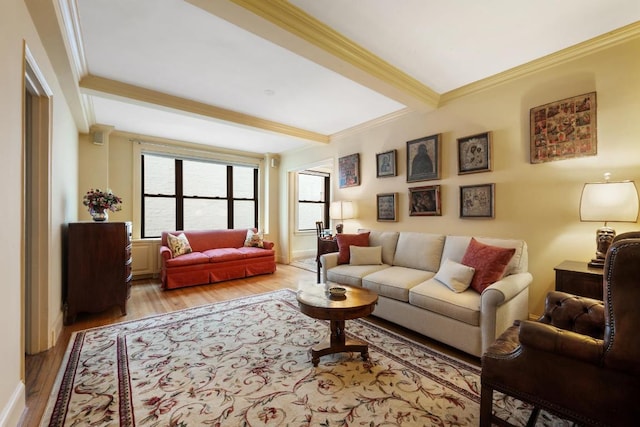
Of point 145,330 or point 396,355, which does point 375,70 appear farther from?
point 145,330

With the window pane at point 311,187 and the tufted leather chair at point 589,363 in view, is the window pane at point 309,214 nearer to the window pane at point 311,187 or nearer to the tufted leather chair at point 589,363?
the window pane at point 311,187

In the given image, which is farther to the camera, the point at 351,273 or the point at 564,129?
the point at 351,273

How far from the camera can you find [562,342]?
117cm

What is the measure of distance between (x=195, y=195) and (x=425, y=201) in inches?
174

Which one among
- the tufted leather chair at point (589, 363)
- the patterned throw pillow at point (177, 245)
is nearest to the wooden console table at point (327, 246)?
the patterned throw pillow at point (177, 245)

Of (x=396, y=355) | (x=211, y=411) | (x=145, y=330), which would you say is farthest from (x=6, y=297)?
(x=396, y=355)

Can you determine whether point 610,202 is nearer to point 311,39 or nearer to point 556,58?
point 556,58

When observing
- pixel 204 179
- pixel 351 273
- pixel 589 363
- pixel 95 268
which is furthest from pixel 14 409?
pixel 204 179

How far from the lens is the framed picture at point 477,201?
119 inches

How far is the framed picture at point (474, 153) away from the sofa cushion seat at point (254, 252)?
3.49 meters

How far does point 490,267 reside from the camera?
236 cm

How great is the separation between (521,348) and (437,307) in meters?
1.06

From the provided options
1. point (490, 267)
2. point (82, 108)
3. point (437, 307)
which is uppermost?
point (82, 108)

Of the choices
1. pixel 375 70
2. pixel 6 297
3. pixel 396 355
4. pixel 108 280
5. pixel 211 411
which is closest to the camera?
pixel 6 297
